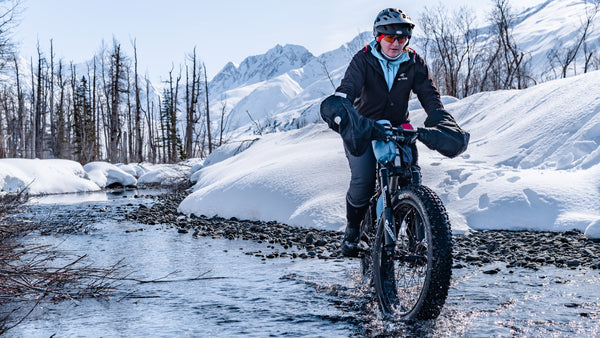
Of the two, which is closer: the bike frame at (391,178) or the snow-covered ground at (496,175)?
the bike frame at (391,178)

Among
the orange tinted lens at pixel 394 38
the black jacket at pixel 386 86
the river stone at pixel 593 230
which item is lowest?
the river stone at pixel 593 230

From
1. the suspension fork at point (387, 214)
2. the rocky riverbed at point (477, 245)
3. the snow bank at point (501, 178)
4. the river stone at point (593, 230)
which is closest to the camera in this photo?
the suspension fork at point (387, 214)

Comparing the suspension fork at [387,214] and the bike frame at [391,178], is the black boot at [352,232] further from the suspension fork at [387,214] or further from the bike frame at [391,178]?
the suspension fork at [387,214]

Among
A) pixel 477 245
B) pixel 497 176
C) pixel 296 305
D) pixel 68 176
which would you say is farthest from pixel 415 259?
pixel 68 176

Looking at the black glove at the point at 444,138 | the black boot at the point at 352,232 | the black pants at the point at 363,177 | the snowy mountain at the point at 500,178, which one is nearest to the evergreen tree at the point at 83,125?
the snowy mountain at the point at 500,178

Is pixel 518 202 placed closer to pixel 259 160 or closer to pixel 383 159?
pixel 383 159

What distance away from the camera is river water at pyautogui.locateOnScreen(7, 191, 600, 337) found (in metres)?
3.20

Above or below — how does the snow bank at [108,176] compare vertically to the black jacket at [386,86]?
below

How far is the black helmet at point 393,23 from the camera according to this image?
3723 mm

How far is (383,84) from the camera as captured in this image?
3.94 metres

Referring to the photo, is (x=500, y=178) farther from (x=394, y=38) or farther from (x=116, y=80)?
(x=116, y=80)

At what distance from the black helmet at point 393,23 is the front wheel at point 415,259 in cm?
134

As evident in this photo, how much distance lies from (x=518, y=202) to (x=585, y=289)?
402 centimetres

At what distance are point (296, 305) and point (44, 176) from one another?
2129 cm
